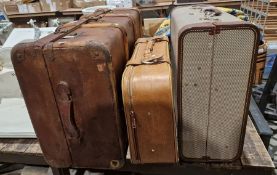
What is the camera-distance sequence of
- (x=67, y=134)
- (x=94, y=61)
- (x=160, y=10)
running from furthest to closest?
(x=160, y=10), (x=67, y=134), (x=94, y=61)

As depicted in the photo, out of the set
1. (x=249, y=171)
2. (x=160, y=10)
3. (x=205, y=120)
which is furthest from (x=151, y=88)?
(x=160, y=10)

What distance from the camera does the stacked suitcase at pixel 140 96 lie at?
2.42 ft

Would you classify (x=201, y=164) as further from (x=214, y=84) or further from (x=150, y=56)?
(x=150, y=56)

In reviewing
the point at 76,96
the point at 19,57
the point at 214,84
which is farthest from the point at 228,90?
the point at 19,57

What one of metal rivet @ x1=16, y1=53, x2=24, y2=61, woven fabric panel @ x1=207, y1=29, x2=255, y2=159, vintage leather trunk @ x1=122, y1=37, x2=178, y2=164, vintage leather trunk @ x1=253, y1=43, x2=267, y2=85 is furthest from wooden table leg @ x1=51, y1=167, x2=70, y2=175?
vintage leather trunk @ x1=253, y1=43, x2=267, y2=85

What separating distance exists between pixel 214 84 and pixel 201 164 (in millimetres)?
309

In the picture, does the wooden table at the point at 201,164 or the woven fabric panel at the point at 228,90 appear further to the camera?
the wooden table at the point at 201,164

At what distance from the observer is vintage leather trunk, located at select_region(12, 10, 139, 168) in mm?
747

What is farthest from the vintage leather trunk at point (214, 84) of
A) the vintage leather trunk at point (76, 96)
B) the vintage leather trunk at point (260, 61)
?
the vintage leather trunk at point (260, 61)

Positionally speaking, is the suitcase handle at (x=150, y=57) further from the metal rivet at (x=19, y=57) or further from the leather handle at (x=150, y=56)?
the metal rivet at (x=19, y=57)

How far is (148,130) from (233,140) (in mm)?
300

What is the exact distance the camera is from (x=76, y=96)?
2.61ft

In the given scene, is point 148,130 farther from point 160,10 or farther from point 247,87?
point 160,10

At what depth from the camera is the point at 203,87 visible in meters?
0.79
